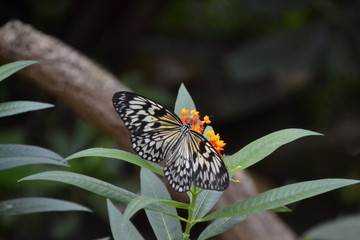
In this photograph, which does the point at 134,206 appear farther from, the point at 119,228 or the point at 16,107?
the point at 16,107

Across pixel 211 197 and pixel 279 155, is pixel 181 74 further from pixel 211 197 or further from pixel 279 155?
pixel 211 197

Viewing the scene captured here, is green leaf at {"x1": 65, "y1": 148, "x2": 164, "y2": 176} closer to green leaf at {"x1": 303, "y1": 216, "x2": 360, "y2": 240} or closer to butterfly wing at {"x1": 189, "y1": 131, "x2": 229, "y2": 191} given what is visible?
butterfly wing at {"x1": 189, "y1": 131, "x2": 229, "y2": 191}

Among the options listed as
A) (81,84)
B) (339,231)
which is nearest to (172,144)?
(81,84)

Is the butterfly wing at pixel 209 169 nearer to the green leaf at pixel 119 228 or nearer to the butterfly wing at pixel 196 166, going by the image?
the butterfly wing at pixel 196 166

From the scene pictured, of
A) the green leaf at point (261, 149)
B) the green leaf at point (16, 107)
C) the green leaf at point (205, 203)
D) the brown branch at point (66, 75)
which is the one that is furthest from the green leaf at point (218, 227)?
the brown branch at point (66, 75)

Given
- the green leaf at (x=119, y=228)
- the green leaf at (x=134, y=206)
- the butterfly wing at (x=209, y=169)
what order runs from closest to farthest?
the green leaf at (x=134, y=206)
the butterfly wing at (x=209, y=169)
the green leaf at (x=119, y=228)

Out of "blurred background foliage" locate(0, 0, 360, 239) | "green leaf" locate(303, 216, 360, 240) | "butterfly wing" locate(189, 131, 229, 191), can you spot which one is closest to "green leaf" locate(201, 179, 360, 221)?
"butterfly wing" locate(189, 131, 229, 191)

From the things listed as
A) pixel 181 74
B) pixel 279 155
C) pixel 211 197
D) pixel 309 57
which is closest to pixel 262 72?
pixel 309 57
